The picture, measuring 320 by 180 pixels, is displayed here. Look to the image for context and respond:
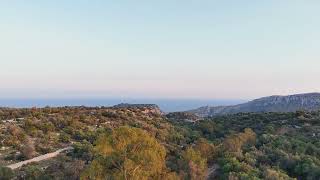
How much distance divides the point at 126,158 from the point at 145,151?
2.62 feet

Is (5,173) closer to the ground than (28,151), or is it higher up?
closer to the ground

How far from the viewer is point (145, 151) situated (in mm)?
18406

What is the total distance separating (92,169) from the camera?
18.1m

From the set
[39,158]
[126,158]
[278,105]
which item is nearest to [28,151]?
[39,158]

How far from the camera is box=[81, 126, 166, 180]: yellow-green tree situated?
59.0 feet

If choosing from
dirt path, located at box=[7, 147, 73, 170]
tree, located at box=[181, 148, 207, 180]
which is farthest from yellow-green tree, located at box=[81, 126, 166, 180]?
dirt path, located at box=[7, 147, 73, 170]

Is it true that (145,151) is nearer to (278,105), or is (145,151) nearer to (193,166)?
(193,166)

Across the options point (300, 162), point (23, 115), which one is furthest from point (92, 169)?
point (23, 115)

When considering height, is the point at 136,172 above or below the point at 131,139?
below

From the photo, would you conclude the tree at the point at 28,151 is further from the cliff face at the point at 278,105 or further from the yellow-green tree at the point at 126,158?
the cliff face at the point at 278,105

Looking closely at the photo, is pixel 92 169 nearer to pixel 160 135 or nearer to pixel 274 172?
pixel 274 172

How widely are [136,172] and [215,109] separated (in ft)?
465

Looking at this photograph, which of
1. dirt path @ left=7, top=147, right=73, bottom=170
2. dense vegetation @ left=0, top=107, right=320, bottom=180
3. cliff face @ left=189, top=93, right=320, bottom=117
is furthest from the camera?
cliff face @ left=189, top=93, right=320, bottom=117

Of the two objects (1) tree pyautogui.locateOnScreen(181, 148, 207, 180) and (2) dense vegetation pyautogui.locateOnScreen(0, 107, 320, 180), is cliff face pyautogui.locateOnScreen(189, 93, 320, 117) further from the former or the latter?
(1) tree pyautogui.locateOnScreen(181, 148, 207, 180)
